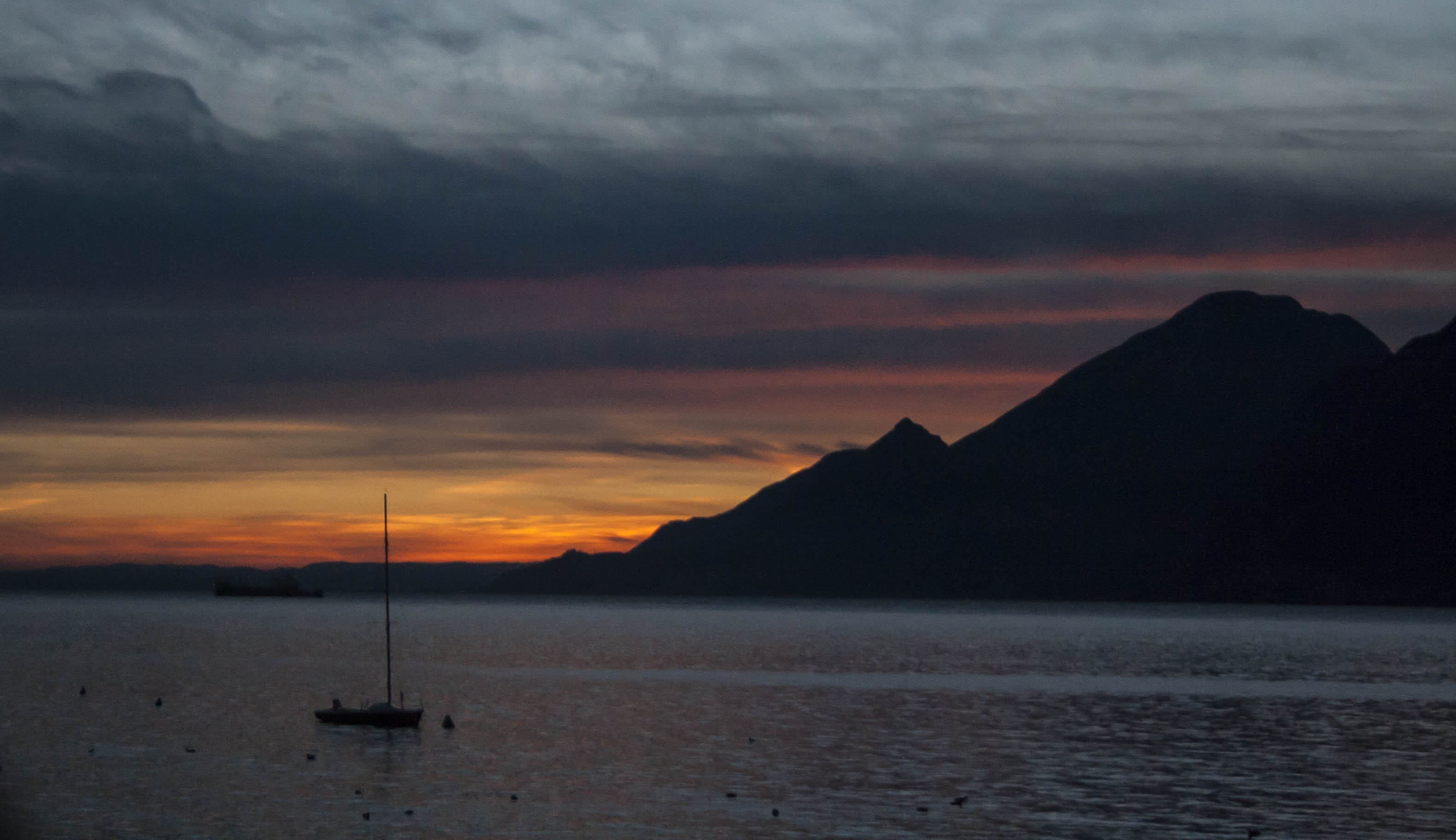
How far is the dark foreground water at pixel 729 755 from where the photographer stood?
51.7 m

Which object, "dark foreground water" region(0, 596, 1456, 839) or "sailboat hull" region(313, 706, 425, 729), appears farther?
"sailboat hull" region(313, 706, 425, 729)

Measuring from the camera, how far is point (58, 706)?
95250mm

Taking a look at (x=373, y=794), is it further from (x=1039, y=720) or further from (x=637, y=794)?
(x=1039, y=720)

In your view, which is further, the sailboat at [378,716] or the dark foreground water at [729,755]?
the sailboat at [378,716]

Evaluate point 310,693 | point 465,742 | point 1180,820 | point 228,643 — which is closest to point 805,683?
point 310,693

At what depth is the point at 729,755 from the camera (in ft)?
231

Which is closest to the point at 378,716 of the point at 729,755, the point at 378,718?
the point at 378,718

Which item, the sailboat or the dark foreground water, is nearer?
the dark foreground water

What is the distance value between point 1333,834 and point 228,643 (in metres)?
168

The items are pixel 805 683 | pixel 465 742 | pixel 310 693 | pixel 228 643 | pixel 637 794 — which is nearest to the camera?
pixel 637 794

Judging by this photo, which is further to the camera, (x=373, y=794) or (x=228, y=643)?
(x=228, y=643)

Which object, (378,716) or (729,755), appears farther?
(378,716)

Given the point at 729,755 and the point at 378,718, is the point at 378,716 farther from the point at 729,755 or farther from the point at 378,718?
the point at 729,755

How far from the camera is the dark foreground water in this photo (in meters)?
51.7
